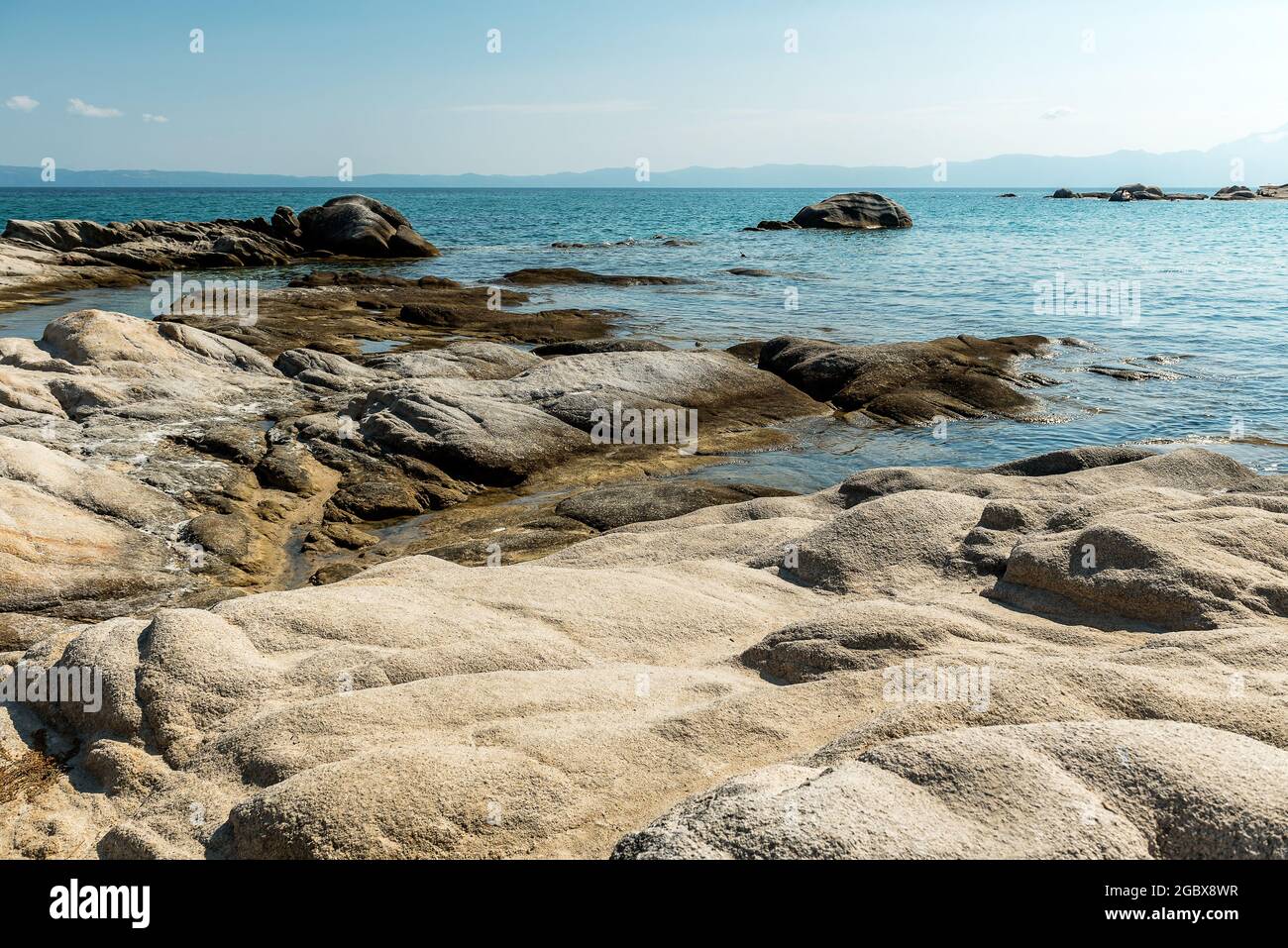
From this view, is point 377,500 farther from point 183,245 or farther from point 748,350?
point 183,245

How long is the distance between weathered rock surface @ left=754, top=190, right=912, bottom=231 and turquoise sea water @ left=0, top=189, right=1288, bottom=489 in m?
4.31

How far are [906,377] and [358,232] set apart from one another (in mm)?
40456

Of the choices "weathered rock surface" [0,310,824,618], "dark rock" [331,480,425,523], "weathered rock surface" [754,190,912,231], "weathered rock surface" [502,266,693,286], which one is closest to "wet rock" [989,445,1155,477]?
"weathered rock surface" [0,310,824,618]

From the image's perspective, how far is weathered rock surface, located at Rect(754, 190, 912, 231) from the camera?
7956 cm

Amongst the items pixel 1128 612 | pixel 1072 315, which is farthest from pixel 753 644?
pixel 1072 315

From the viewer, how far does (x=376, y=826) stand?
12.6 feet

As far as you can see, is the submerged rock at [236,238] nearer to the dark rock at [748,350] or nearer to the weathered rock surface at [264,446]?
the weathered rock surface at [264,446]

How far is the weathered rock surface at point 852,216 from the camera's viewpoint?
7956cm

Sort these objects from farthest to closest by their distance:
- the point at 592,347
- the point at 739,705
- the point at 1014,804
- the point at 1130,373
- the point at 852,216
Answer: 1. the point at 852,216
2. the point at 592,347
3. the point at 1130,373
4. the point at 739,705
5. the point at 1014,804

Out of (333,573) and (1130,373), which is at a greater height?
(1130,373)

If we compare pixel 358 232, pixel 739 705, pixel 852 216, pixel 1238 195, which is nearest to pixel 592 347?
pixel 739 705

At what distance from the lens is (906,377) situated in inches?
778
